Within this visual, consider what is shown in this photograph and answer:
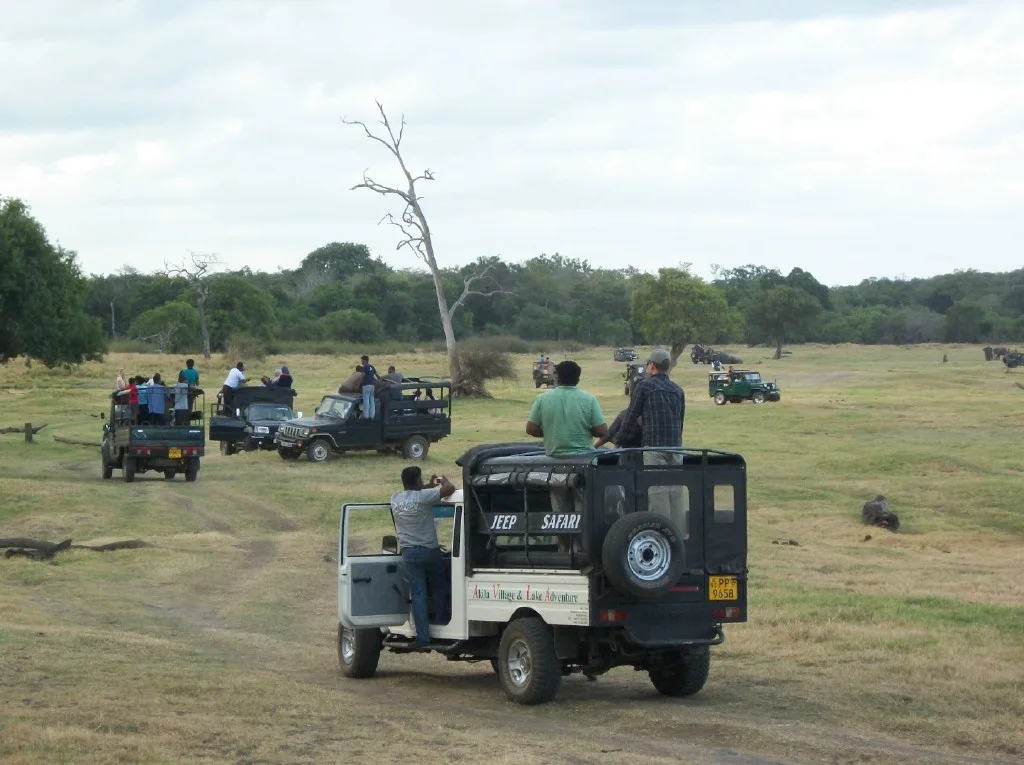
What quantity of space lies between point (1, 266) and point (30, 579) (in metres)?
26.2

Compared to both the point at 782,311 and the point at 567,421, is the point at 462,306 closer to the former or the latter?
the point at 782,311

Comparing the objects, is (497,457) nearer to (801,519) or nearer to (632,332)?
(801,519)

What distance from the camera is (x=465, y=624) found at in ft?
36.2

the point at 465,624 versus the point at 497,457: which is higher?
the point at 497,457

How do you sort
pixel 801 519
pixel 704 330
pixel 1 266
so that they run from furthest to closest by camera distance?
pixel 704 330 → pixel 1 266 → pixel 801 519

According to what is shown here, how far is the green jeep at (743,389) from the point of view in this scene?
57.5 m

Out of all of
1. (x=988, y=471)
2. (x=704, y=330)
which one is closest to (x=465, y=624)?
(x=988, y=471)

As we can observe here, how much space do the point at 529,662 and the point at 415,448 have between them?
80.8 ft

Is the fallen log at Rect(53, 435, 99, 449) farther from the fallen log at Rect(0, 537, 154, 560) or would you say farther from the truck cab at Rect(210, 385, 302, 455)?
the fallen log at Rect(0, 537, 154, 560)

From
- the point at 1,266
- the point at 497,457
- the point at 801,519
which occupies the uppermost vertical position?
the point at 1,266

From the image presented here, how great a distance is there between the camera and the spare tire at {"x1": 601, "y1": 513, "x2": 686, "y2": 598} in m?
9.67

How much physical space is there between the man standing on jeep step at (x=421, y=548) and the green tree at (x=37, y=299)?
32959 mm

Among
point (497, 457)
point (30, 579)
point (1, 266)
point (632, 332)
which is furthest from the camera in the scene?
point (632, 332)

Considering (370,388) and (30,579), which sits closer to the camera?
(30,579)
